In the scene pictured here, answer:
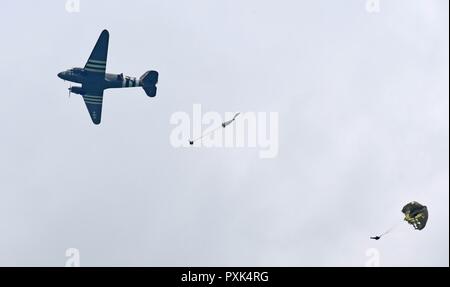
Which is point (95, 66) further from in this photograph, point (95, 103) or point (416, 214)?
point (416, 214)

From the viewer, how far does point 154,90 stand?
159 m

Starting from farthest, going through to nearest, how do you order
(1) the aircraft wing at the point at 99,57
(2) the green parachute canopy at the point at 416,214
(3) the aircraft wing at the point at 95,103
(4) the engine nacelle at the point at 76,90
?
(3) the aircraft wing at the point at 95,103
(4) the engine nacelle at the point at 76,90
(1) the aircraft wing at the point at 99,57
(2) the green parachute canopy at the point at 416,214

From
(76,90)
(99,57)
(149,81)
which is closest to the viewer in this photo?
(99,57)

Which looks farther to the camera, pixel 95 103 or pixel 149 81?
pixel 95 103

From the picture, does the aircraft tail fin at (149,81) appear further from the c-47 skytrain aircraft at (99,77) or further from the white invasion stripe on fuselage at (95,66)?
the white invasion stripe on fuselage at (95,66)

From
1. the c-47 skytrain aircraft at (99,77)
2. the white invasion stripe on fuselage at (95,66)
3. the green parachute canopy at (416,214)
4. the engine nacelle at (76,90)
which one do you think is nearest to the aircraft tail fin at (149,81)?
the c-47 skytrain aircraft at (99,77)

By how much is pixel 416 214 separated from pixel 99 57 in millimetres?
58937

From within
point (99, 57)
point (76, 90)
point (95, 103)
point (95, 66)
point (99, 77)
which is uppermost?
point (99, 57)

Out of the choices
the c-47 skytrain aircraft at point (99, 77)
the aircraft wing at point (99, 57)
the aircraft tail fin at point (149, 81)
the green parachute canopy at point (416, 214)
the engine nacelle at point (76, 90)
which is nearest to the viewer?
the green parachute canopy at point (416, 214)

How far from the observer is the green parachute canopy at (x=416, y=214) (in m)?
139

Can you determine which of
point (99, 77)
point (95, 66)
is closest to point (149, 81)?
point (99, 77)

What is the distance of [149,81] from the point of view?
158 m

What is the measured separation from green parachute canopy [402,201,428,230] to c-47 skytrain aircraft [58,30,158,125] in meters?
49.1
